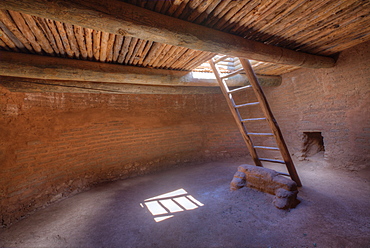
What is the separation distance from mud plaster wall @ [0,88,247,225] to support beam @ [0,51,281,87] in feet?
3.30

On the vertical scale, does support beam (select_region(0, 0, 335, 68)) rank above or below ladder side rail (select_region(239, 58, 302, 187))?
above

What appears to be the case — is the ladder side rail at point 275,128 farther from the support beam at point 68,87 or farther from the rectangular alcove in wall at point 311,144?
the support beam at point 68,87

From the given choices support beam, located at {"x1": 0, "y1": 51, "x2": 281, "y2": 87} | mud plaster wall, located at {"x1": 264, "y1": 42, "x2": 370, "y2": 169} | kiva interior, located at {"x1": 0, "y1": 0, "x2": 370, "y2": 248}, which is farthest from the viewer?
mud plaster wall, located at {"x1": 264, "y1": 42, "x2": 370, "y2": 169}

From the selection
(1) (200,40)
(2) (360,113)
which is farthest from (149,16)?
(2) (360,113)

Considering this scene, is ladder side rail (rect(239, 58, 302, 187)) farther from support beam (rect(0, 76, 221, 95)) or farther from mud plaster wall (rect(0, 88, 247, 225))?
mud plaster wall (rect(0, 88, 247, 225))

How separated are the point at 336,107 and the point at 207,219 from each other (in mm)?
3976

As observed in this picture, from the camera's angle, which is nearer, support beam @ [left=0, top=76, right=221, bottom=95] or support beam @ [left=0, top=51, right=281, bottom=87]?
support beam @ [left=0, top=51, right=281, bottom=87]

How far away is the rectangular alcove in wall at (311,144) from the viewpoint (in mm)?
5004

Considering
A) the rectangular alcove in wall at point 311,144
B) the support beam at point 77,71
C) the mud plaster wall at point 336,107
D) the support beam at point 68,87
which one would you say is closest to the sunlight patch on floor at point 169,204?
the support beam at point 77,71

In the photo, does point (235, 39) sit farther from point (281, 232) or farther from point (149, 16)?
point (281, 232)

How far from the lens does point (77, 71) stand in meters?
3.02

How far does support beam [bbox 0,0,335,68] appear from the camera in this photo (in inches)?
57.5

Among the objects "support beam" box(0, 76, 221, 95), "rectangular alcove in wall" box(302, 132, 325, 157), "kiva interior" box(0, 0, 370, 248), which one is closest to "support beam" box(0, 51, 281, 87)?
"kiva interior" box(0, 0, 370, 248)

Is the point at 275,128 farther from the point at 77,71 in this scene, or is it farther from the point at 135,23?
the point at 77,71
